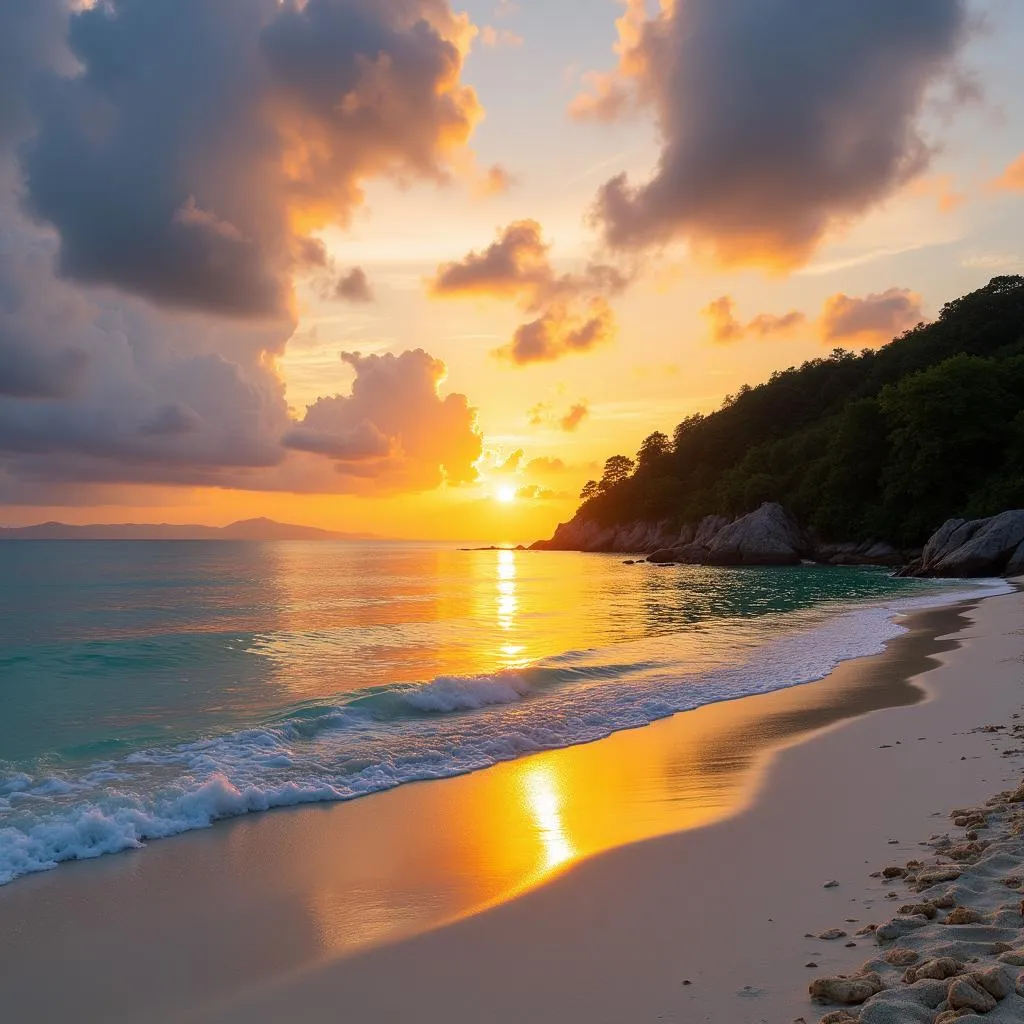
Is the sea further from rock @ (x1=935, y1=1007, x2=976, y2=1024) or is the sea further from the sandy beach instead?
rock @ (x1=935, y1=1007, x2=976, y2=1024)

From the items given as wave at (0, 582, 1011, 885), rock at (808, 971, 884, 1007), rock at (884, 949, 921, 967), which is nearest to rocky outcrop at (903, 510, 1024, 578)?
wave at (0, 582, 1011, 885)

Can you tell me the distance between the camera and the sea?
27.5 feet

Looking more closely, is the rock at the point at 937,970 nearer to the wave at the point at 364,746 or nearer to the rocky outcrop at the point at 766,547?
the wave at the point at 364,746

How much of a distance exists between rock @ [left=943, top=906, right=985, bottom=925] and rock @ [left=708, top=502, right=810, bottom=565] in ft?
231

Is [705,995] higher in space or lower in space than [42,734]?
higher

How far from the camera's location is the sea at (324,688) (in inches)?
329

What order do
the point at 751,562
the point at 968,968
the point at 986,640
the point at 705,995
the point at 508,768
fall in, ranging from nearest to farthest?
the point at 968,968, the point at 705,995, the point at 508,768, the point at 986,640, the point at 751,562

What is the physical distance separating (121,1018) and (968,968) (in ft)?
14.2

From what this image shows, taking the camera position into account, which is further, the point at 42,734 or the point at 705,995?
the point at 42,734

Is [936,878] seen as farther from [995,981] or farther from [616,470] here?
[616,470]

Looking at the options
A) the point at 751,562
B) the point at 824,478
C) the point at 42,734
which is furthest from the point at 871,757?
the point at 824,478

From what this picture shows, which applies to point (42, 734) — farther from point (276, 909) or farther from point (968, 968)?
point (968, 968)

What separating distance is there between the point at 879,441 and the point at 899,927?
78.4 meters

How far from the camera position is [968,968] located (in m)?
3.39
